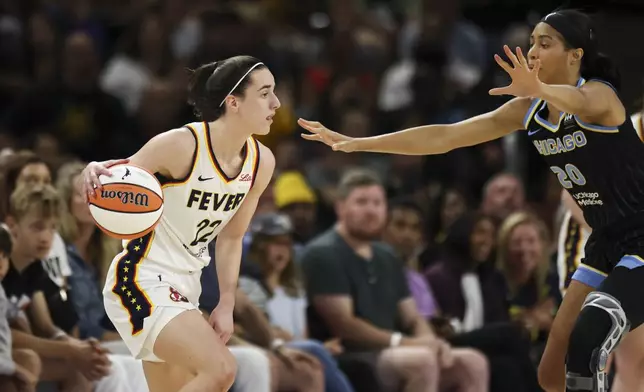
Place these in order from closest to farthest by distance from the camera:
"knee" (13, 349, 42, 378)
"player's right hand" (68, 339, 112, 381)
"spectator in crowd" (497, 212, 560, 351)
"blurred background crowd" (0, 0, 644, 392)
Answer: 1. "knee" (13, 349, 42, 378)
2. "player's right hand" (68, 339, 112, 381)
3. "blurred background crowd" (0, 0, 644, 392)
4. "spectator in crowd" (497, 212, 560, 351)

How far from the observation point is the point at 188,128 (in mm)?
5352

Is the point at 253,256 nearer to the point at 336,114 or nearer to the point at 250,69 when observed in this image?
the point at 250,69

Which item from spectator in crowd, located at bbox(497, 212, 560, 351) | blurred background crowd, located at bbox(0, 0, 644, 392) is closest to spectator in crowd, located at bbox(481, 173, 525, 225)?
blurred background crowd, located at bbox(0, 0, 644, 392)

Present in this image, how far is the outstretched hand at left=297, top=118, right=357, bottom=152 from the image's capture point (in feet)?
18.9

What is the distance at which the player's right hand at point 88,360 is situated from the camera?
6.28 m

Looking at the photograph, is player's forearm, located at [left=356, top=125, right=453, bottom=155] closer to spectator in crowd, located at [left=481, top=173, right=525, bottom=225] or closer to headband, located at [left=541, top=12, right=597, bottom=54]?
headband, located at [left=541, top=12, right=597, bottom=54]

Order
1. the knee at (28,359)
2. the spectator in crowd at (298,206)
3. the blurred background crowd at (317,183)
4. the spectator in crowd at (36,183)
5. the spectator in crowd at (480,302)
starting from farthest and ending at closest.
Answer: the spectator in crowd at (298,206)
the spectator in crowd at (480,302)
the blurred background crowd at (317,183)
the spectator in crowd at (36,183)
the knee at (28,359)

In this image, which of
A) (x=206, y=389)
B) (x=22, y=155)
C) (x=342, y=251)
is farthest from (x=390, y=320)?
(x=206, y=389)

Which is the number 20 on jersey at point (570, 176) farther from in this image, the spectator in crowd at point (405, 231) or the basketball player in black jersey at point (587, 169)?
the spectator in crowd at point (405, 231)

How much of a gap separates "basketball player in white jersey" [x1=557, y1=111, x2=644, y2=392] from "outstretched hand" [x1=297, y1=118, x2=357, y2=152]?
Result: 1.43 meters

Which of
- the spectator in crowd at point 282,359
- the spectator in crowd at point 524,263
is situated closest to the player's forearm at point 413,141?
the spectator in crowd at point 282,359

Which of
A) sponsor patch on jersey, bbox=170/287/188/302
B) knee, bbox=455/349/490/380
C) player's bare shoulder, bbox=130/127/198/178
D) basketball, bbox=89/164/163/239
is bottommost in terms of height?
knee, bbox=455/349/490/380

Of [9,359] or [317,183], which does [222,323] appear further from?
[317,183]

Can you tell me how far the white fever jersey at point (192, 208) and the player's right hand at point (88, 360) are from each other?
50.2 inches
